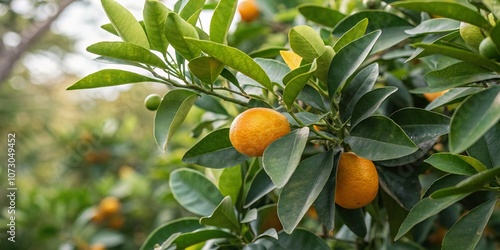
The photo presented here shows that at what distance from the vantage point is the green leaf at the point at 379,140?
62 centimetres

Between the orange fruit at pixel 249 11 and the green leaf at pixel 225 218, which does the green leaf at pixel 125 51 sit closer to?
the green leaf at pixel 225 218

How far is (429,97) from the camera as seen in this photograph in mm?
977

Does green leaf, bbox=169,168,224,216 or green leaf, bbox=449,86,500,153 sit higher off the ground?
green leaf, bbox=449,86,500,153

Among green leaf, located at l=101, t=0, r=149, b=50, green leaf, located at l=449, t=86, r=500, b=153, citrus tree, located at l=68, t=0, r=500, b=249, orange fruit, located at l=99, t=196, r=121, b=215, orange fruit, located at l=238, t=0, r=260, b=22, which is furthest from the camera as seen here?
orange fruit, located at l=99, t=196, r=121, b=215

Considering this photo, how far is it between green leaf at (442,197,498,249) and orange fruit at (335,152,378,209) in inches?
4.4

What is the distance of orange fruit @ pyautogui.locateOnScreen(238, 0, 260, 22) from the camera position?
1.67m

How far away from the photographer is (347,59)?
27.5 inches

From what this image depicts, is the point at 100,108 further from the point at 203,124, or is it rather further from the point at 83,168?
the point at 203,124

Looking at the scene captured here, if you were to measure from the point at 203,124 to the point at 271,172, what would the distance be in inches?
19.4

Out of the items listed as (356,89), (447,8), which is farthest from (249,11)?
(447,8)

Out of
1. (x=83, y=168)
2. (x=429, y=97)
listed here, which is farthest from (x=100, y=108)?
(x=429, y=97)

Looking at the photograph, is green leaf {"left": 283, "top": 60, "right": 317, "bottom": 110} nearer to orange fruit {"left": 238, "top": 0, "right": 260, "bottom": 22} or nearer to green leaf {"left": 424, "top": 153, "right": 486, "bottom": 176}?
green leaf {"left": 424, "top": 153, "right": 486, "bottom": 176}

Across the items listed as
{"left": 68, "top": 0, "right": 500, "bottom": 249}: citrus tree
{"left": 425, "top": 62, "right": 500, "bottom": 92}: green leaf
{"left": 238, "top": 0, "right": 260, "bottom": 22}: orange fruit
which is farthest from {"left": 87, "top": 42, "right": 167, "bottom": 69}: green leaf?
{"left": 238, "top": 0, "right": 260, "bottom": 22}: orange fruit

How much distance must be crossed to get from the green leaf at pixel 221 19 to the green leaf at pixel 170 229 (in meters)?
0.36
